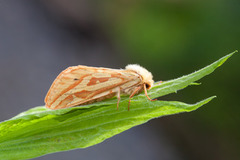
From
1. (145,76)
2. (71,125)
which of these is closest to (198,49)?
(145,76)

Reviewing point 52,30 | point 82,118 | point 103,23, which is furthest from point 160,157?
point 82,118

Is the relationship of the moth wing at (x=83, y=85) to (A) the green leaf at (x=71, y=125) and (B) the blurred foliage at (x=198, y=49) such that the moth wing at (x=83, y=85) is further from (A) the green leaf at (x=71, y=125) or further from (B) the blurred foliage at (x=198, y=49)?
(B) the blurred foliage at (x=198, y=49)

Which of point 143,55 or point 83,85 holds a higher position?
point 143,55

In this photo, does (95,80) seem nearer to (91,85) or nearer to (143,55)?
(91,85)

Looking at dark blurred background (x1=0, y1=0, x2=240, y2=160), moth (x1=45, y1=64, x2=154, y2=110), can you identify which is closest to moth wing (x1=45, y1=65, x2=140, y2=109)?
moth (x1=45, y1=64, x2=154, y2=110)

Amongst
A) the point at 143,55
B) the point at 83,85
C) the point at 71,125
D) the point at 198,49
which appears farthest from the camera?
the point at 143,55
